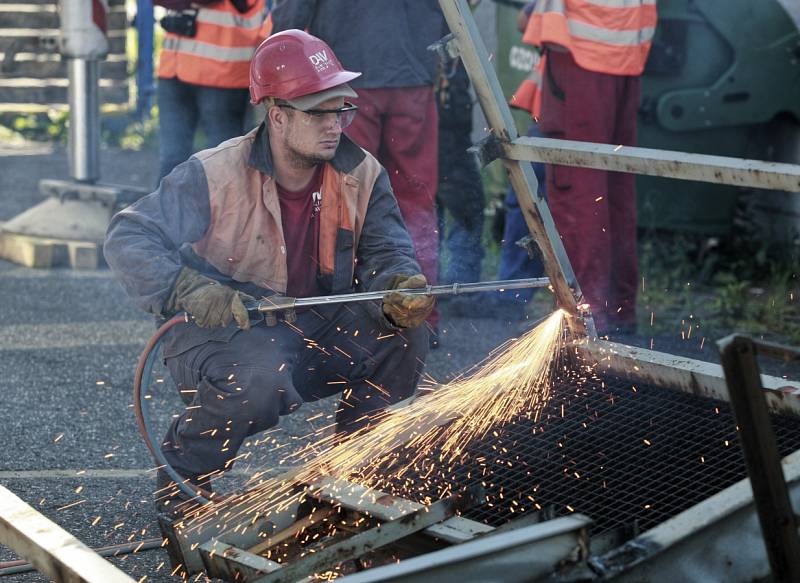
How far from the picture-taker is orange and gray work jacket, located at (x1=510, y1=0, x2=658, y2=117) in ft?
18.8

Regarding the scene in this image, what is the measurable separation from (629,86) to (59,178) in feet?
17.9

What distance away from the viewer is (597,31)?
5742 millimetres

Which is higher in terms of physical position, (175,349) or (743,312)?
(175,349)

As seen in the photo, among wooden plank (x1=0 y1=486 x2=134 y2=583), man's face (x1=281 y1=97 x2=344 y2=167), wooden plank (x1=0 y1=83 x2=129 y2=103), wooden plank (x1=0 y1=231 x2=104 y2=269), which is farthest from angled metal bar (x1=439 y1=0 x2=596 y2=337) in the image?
wooden plank (x1=0 y1=83 x2=129 y2=103)

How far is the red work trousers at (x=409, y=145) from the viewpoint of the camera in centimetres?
581

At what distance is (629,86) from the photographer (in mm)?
5953

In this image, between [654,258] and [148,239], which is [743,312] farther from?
[148,239]

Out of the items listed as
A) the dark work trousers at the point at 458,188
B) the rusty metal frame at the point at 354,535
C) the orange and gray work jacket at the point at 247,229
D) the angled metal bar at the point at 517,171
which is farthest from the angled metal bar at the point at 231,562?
the dark work trousers at the point at 458,188

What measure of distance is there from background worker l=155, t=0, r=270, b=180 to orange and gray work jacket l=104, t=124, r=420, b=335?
113 inches

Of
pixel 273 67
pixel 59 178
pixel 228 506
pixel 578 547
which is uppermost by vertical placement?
pixel 273 67

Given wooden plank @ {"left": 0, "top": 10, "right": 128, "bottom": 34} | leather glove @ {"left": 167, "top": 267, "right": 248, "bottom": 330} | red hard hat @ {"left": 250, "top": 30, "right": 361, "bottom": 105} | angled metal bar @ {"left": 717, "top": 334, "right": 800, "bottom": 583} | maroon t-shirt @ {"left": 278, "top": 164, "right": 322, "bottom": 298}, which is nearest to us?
angled metal bar @ {"left": 717, "top": 334, "right": 800, "bottom": 583}

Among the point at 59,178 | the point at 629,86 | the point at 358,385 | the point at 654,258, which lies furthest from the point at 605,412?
the point at 59,178

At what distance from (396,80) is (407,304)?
7.33 ft

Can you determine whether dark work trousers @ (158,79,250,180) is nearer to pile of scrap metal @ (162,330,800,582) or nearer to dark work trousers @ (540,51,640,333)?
dark work trousers @ (540,51,640,333)
